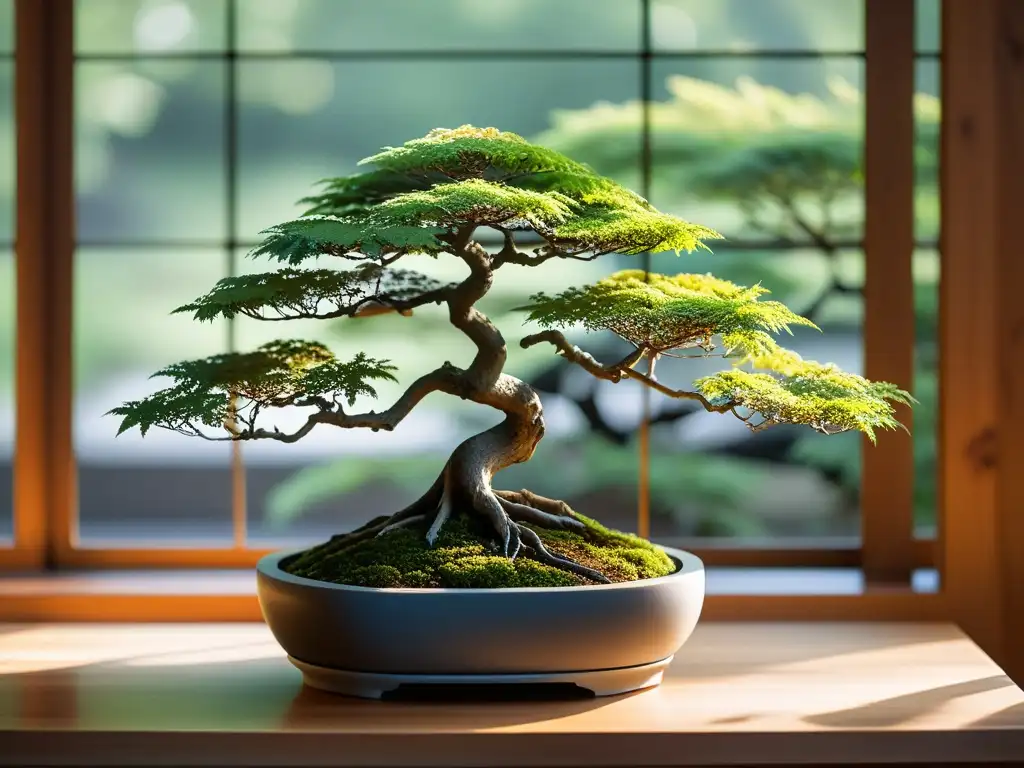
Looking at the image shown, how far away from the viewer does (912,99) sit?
2.32m

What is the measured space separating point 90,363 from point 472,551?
5187 millimetres

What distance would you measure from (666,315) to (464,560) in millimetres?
467

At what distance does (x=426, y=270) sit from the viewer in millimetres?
3373

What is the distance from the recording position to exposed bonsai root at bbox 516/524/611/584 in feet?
5.45

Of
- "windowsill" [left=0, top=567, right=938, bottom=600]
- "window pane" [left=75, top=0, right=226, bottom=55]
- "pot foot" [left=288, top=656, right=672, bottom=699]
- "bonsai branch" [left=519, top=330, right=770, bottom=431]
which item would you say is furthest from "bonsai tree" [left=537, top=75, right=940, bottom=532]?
"pot foot" [left=288, top=656, right=672, bottom=699]

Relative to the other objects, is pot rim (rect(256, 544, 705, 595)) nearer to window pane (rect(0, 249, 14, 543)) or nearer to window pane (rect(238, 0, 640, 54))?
window pane (rect(0, 249, 14, 543))

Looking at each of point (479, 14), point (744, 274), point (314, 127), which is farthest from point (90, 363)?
point (744, 274)

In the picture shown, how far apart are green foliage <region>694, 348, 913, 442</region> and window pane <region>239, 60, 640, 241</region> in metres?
2.60

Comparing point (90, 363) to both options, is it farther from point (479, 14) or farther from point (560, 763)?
point (560, 763)

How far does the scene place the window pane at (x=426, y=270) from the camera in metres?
4.43

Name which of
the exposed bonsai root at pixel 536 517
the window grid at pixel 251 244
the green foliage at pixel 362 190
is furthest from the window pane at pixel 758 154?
the exposed bonsai root at pixel 536 517

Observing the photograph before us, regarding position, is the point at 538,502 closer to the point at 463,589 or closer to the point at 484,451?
the point at 484,451

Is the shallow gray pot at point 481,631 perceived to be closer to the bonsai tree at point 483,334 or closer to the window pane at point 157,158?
the bonsai tree at point 483,334

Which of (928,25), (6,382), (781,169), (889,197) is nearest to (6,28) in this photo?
(889,197)
